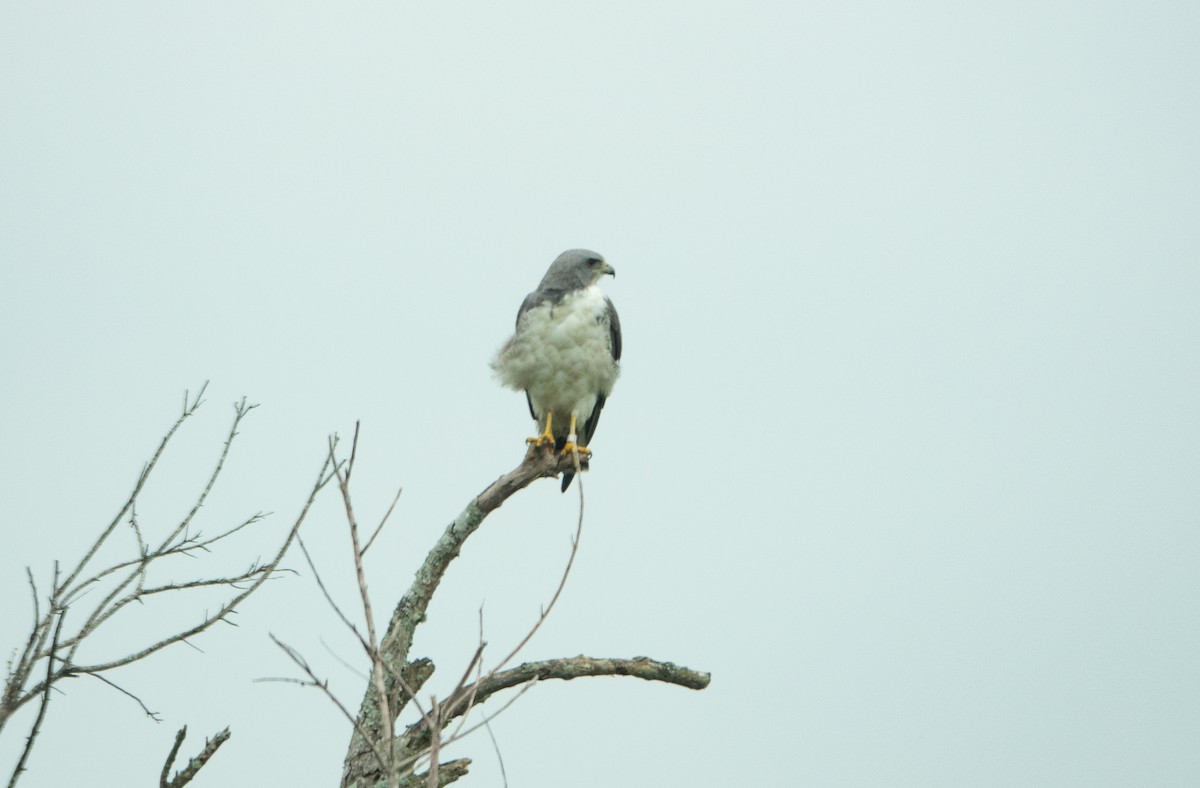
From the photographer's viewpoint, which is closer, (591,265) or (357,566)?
(357,566)

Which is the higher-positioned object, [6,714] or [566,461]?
[566,461]

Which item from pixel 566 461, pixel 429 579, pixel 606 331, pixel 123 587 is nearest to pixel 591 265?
pixel 606 331

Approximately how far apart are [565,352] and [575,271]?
65cm

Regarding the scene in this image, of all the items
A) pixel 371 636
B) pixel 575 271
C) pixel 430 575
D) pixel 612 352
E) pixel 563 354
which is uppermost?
pixel 575 271

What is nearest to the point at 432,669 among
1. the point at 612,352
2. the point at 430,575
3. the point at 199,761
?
the point at 430,575

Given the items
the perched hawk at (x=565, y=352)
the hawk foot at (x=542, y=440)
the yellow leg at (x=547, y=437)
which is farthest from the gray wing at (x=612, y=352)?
the hawk foot at (x=542, y=440)

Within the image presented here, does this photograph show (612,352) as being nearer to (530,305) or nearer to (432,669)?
(530,305)

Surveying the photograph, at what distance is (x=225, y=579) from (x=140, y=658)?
455 millimetres

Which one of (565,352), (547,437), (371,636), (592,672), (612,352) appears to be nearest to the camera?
(371,636)

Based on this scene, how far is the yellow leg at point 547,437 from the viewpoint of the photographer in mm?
6864

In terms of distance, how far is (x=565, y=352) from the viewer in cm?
727

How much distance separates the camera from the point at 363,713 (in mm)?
5375

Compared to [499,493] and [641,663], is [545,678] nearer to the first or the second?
[641,663]

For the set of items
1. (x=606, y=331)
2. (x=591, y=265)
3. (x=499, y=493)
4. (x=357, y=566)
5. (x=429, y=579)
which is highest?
(x=591, y=265)
